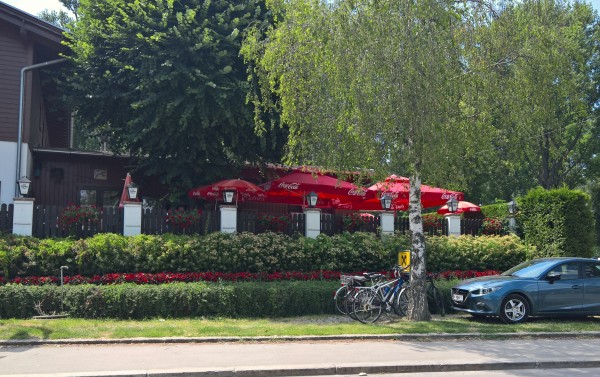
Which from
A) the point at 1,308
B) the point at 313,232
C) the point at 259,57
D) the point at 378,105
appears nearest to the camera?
the point at 378,105

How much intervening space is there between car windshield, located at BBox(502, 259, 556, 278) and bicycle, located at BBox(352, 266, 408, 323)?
2704 mm

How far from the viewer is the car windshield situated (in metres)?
13.2

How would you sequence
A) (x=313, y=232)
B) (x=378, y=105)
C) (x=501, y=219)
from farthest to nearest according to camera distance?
1. (x=501, y=219)
2. (x=313, y=232)
3. (x=378, y=105)

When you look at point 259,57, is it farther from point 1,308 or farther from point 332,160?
point 1,308

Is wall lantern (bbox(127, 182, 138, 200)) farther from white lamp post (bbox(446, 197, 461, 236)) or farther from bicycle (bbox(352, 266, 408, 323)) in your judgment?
white lamp post (bbox(446, 197, 461, 236))

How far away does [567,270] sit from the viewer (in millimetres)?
13234

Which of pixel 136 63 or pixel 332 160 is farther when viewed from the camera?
pixel 136 63

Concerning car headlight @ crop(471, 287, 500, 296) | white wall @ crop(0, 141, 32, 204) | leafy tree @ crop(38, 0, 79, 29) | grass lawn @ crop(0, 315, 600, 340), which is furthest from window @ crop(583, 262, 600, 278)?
leafy tree @ crop(38, 0, 79, 29)

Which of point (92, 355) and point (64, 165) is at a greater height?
point (64, 165)

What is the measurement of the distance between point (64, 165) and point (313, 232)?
10765mm

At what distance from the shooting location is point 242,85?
57.6 feet

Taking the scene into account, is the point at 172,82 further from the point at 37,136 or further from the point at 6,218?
the point at 37,136

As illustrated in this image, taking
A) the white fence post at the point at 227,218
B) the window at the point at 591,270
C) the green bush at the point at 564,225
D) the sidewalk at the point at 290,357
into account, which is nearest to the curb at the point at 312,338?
the sidewalk at the point at 290,357

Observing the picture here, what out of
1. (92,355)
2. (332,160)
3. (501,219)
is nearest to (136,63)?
(332,160)
